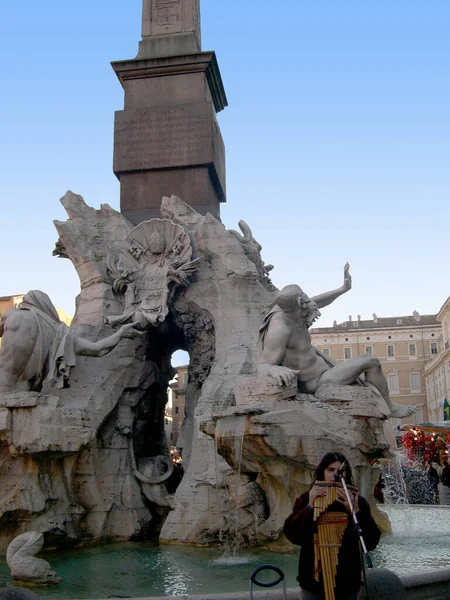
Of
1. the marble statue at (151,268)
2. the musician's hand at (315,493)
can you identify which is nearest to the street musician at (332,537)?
the musician's hand at (315,493)

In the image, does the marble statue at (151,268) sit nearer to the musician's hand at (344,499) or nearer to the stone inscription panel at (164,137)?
the stone inscription panel at (164,137)

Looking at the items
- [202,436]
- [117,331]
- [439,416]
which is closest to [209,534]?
[202,436]

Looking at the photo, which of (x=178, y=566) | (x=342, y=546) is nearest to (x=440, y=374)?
(x=178, y=566)

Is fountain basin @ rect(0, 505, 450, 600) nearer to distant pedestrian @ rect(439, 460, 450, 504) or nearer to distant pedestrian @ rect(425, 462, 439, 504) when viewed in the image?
distant pedestrian @ rect(439, 460, 450, 504)

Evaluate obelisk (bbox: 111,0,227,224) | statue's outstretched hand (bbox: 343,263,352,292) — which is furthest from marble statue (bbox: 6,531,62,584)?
obelisk (bbox: 111,0,227,224)

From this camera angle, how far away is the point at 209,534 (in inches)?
292

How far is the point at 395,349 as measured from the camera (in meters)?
51.1

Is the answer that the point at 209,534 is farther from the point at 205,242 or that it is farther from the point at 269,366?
the point at 205,242

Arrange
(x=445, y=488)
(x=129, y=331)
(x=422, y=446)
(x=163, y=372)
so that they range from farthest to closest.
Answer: (x=422, y=446)
(x=445, y=488)
(x=163, y=372)
(x=129, y=331)

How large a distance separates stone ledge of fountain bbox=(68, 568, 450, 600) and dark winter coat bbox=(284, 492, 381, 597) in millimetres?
1134

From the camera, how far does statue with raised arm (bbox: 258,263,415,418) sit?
704cm

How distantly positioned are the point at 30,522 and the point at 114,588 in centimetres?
224

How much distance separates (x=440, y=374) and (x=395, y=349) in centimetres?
590

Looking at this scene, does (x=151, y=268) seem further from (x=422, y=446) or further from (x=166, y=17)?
(x=422, y=446)
